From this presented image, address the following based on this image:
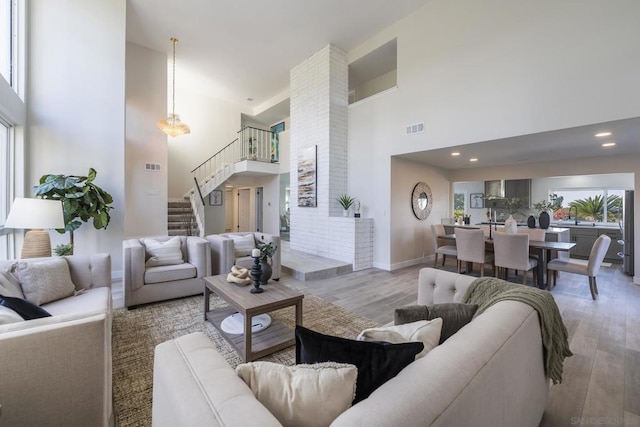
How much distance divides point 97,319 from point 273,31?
5964 millimetres

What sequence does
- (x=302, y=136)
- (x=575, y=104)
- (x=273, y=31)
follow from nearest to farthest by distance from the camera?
(x=575, y=104) → (x=273, y=31) → (x=302, y=136)

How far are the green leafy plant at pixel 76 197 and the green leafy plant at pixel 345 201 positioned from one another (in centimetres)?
418

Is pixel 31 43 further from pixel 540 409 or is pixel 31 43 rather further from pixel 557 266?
pixel 557 266

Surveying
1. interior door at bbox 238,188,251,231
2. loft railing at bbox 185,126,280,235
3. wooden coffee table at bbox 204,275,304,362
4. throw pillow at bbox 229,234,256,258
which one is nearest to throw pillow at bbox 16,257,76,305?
wooden coffee table at bbox 204,275,304,362

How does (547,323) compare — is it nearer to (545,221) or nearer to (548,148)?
(548,148)

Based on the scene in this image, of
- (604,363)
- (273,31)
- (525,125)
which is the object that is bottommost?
(604,363)

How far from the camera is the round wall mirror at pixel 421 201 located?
19.5 feet

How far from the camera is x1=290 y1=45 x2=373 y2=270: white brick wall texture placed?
5586 mm

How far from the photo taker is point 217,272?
396cm

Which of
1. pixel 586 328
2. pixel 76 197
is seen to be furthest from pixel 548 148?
pixel 76 197

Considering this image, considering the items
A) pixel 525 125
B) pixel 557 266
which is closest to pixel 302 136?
pixel 525 125

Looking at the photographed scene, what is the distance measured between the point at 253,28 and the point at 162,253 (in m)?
4.73

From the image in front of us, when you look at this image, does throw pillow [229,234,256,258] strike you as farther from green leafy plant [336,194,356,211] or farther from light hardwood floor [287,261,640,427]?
green leafy plant [336,194,356,211]

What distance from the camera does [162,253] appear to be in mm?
3594
